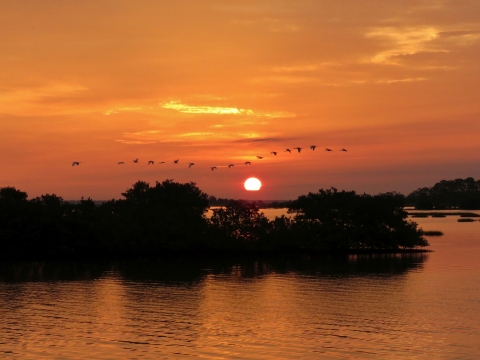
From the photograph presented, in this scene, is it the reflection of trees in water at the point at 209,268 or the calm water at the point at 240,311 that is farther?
the reflection of trees in water at the point at 209,268

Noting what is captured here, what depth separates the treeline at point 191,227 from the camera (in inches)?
3893

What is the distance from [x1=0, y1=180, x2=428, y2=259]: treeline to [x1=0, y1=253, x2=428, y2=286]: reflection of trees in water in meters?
3.72

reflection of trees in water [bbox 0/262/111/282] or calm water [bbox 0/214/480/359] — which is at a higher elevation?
reflection of trees in water [bbox 0/262/111/282]

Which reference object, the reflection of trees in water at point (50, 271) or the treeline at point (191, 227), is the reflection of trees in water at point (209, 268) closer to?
the reflection of trees in water at point (50, 271)

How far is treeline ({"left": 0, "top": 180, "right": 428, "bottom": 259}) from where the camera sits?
98.9 metres

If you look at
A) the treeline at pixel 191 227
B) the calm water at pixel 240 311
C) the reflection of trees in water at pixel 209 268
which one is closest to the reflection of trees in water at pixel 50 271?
the reflection of trees in water at pixel 209 268

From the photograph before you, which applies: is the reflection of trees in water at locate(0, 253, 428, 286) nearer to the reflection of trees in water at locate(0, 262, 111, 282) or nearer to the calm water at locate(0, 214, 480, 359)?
the reflection of trees in water at locate(0, 262, 111, 282)

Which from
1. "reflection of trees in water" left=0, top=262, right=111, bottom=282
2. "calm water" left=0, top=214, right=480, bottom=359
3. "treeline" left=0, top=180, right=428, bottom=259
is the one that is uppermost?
"treeline" left=0, top=180, right=428, bottom=259

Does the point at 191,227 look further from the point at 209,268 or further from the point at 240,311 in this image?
the point at 240,311

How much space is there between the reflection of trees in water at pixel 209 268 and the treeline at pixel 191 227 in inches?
146

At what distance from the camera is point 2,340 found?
41438mm

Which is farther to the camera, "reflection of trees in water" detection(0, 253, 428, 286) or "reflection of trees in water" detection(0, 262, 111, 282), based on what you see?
"reflection of trees in water" detection(0, 253, 428, 286)

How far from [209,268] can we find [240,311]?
37204 millimetres

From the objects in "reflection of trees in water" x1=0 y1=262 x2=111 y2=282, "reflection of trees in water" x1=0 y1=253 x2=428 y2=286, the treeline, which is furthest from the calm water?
the treeline
